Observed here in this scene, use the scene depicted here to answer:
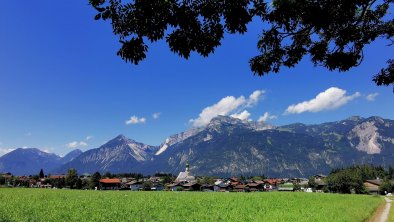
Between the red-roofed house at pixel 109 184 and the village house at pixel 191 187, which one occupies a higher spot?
the red-roofed house at pixel 109 184

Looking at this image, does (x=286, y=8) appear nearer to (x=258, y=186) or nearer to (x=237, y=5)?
(x=237, y=5)

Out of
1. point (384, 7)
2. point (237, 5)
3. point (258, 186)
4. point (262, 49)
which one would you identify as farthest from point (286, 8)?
point (258, 186)

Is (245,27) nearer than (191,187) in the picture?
Yes

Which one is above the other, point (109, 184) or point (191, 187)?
point (109, 184)

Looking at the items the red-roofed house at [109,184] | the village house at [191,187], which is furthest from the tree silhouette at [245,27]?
the red-roofed house at [109,184]

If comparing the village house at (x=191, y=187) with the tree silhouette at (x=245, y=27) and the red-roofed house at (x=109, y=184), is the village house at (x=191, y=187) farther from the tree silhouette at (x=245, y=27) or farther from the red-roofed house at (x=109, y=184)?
the tree silhouette at (x=245, y=27)

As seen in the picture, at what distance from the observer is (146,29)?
712 centimetres

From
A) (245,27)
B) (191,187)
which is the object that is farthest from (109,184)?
(245,27)

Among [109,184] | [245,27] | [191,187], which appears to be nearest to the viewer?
[245,27]

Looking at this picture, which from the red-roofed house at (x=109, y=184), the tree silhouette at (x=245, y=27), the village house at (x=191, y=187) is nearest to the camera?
the tree silhouette at (x=245, y=27)

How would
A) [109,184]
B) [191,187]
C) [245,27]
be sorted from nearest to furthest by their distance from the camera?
[245,27], [191,187], [109,184]

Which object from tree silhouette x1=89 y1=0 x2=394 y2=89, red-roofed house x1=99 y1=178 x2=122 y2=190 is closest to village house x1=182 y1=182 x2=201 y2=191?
red-roofed house x1=99 y1=178 x2=122 y2=190

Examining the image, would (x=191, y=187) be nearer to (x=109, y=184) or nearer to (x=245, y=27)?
(x=109, y=184)

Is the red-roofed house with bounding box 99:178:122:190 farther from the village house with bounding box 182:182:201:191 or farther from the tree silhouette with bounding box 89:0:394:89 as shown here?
the tree silhouette with bounding box 89:0:394:89
